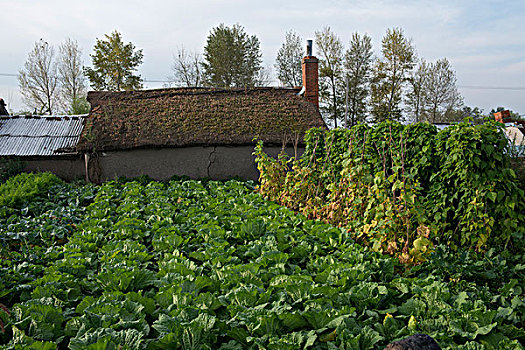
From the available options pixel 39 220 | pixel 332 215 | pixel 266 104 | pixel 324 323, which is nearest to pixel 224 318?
pixel 324 323

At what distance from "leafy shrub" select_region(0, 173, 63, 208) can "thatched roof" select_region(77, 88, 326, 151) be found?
231 cm

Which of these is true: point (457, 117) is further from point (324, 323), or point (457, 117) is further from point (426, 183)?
point (324, 323)

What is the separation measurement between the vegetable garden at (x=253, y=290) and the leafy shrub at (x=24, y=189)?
92.7 inches

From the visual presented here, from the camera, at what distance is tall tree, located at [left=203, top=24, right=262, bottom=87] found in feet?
106

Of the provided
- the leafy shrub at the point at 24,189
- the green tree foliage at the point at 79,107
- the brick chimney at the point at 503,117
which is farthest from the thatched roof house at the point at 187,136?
the brick chimney at the point at 503,117

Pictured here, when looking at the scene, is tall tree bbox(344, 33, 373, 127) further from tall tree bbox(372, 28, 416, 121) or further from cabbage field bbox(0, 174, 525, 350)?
cabbage field bbox(0, 174, 525, 350)

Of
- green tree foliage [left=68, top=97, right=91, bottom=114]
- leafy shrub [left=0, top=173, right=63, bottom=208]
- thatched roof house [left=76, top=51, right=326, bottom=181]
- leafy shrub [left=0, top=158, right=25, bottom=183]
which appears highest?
green tree foliage [left=68, top=97, right=91, bottom=114]

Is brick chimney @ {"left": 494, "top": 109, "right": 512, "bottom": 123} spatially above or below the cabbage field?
above

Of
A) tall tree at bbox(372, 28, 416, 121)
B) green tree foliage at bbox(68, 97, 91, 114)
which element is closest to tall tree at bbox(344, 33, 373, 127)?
tall tree at bbox(372, 28, 416, 121)

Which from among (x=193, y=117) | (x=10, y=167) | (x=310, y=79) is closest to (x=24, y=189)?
(x=10, y=167)

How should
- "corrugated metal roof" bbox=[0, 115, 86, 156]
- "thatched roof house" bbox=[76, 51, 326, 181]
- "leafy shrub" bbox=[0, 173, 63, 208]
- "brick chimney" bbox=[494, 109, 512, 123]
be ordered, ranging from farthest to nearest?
"brick chimney" bbox=[494, 109, 512, 123]
"corrugated metal roof" bbox=[0, 115, 86, 156]
"thatched roof house" bbox=[76, 51, 326, 181]
"leafy shrub" bbox=[0, 173, 63, 208]

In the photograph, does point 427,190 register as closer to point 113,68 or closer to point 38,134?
point 38,134

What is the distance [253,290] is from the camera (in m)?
3.55

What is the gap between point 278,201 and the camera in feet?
31.6
